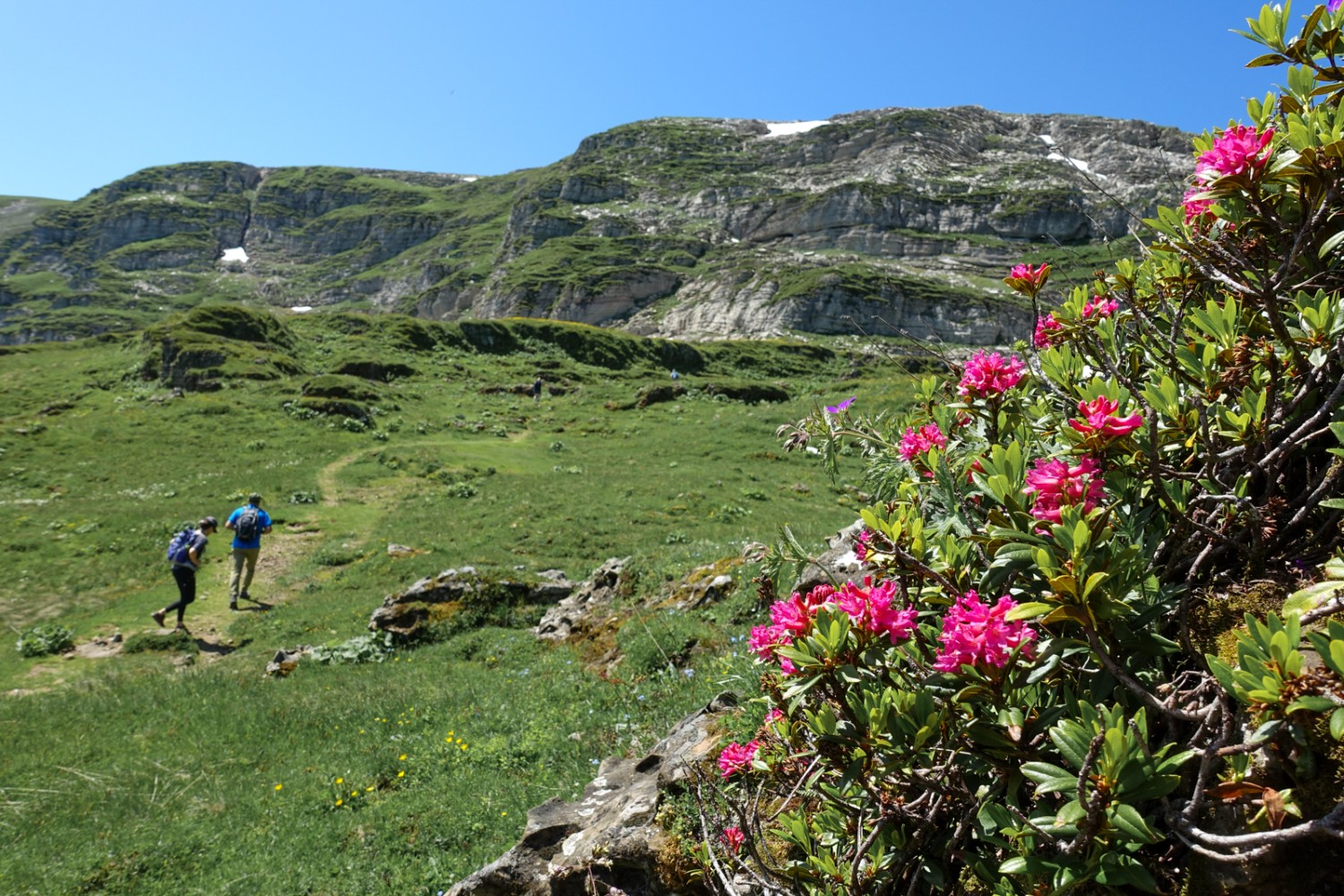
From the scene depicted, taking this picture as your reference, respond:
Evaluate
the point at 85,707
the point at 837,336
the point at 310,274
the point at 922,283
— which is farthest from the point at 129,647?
the point at 310,274

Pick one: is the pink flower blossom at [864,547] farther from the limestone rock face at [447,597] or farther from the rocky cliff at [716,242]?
the rocky cliff at [716,242]

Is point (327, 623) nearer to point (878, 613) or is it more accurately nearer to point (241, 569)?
point (241, 569)

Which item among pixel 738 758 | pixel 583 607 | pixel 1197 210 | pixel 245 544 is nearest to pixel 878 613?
pixel 738 758

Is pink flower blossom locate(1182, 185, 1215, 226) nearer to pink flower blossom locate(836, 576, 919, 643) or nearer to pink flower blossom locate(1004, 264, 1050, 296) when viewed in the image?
pink flower blossom locate(1004, 264, 1050, 296)

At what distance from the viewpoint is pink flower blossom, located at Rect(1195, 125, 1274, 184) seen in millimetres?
2094

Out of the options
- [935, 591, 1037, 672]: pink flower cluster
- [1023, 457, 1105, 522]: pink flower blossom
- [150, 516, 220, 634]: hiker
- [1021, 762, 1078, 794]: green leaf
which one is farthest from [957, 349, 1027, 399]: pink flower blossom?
[150, 516, 220, 634]: hiker

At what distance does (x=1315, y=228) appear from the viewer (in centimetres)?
235

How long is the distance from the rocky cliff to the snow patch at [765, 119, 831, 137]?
2.04 metres

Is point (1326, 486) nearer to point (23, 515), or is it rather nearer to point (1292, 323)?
point (1292, 323)

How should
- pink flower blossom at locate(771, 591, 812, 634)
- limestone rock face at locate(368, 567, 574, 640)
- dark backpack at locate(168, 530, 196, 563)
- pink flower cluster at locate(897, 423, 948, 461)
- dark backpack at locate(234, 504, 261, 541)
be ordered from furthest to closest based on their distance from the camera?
dark backpack at locate(234, 504, 261, 541)
dark backpack at locate(168, 530, 196, 563)
limestone rock face at locate(368, 567, 574, 640)
pink flower cluster at locate(897, 423, 948, 461)
pink flower blossom at locate(771, 591, 812, 634)

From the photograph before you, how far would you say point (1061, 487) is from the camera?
1.87 meters

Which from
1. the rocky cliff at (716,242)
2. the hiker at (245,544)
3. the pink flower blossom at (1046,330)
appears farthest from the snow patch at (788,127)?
the pink flower blossom at (1046,330)

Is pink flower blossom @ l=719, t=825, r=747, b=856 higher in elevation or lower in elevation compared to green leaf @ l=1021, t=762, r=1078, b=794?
lower

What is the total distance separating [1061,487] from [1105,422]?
0.98 feet
